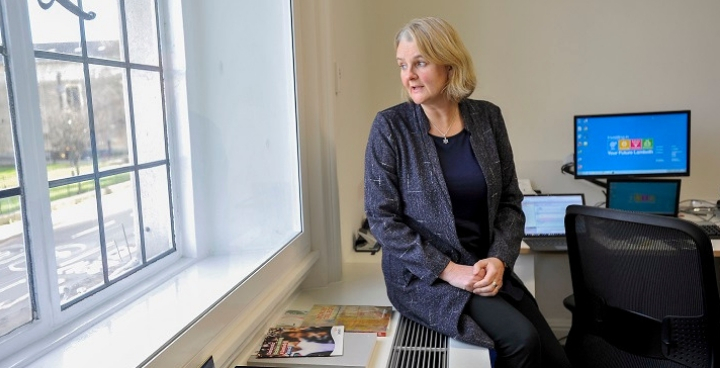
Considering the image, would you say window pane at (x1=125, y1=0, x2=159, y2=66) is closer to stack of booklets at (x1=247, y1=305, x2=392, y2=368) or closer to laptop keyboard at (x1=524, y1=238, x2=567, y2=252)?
stack of booklets at (x1=247, y1=305, x2=392, y2=368)

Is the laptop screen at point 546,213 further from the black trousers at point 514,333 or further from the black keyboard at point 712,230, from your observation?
the black trousers at point 514,333

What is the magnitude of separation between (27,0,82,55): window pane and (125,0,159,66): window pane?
179mm

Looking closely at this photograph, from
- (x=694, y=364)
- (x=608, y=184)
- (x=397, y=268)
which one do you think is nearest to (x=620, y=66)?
(x=608, y=184)

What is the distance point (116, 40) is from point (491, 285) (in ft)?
3.62

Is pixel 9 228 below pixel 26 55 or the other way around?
below

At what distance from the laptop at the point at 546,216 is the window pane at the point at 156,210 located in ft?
4.87

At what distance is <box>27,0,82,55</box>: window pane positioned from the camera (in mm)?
981

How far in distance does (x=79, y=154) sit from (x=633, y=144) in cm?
236

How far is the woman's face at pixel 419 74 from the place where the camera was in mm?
1624

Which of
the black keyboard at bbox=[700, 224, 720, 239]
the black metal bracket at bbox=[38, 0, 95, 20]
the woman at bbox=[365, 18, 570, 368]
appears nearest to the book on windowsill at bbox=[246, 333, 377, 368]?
the woman at bbox=[365, 18, 570, 368]

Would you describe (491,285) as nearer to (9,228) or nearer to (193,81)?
(193,81)

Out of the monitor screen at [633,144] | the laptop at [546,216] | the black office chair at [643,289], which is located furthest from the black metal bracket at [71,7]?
the monitor screen at [633,144]

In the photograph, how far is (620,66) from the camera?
9.16ft

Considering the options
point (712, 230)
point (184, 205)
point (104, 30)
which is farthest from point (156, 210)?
point (712, 230)
